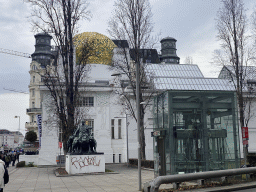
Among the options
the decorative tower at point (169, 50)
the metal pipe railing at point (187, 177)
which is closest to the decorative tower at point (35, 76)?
the decorative tower at point (169, 50)

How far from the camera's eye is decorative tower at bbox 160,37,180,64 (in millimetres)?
96562

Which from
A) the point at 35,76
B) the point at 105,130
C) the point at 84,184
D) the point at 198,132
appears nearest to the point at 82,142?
the point at 84,184

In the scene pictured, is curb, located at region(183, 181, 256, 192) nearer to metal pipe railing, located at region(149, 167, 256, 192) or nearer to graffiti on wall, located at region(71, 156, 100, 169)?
metal pipe railing, located at region(149, 167, 256, 192)

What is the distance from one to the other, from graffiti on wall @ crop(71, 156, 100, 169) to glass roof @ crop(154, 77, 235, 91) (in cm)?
1892

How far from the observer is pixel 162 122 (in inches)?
642

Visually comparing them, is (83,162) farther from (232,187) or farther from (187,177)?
(232,187)

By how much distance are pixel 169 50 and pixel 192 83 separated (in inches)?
2183

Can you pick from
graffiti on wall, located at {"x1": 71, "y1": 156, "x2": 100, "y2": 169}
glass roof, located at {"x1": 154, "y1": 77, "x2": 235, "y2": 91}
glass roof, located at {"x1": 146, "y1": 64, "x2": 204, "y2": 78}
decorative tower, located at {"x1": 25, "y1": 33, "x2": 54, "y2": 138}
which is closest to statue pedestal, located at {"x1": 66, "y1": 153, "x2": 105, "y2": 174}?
graffiti on wall, located at {"x1": 71, "y1": 156, "x2": 100, "y2": 169}

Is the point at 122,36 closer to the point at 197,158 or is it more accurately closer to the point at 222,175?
the point at 197,158

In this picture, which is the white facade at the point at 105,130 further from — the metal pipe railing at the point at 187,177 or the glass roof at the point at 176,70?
the metal pipe railing at the point at 187,177

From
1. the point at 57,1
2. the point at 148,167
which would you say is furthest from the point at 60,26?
the point at 148,167

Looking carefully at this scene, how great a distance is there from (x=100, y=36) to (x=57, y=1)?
1701cm

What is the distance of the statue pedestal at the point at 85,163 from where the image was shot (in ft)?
76.8

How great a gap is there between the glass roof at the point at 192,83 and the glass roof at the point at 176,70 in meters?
3.14
